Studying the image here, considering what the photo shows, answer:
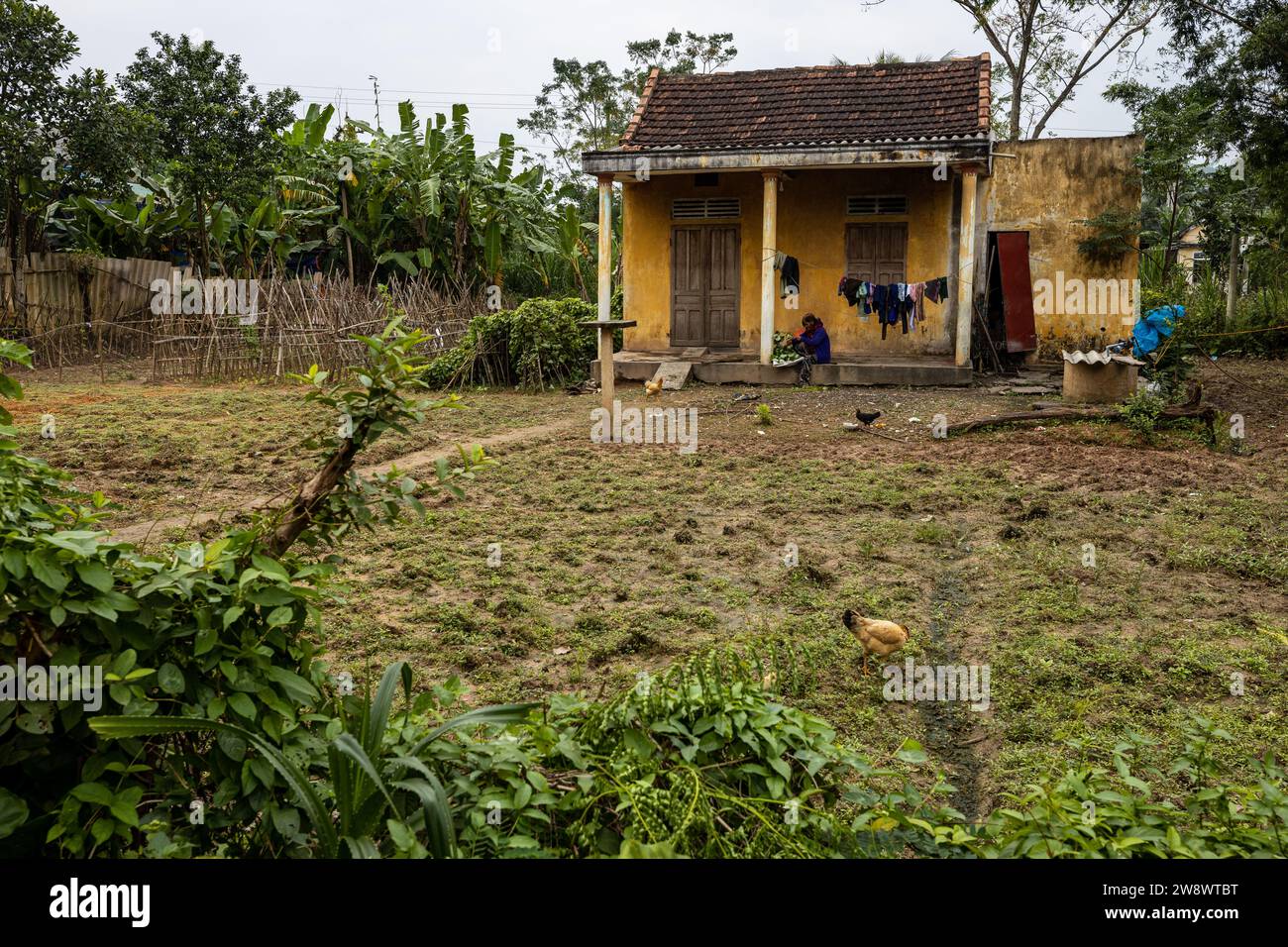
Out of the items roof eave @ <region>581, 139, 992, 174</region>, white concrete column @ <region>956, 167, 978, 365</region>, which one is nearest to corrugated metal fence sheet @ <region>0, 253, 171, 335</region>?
roof eave @ <region>581, 139, 992, 174</region>

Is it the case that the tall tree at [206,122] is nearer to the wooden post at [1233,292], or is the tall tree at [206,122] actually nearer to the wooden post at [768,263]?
the wooden post at [768,263]

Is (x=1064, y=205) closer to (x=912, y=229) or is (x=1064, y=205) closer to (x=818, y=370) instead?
(x=912, y=229)

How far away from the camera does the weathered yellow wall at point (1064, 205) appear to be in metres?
18.0

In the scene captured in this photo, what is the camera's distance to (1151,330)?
13047mm

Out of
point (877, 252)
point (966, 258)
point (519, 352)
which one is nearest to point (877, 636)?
point (966, 258)

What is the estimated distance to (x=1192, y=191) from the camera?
23.2 meters

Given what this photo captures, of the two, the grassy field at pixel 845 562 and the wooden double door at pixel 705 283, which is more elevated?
the wooden double door at pixel 705 283

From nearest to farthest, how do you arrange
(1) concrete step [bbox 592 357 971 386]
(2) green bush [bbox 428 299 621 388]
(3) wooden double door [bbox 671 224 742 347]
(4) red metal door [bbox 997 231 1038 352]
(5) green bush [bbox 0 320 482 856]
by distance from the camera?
(5) green bush [bbox 0 320 482 856]
(1) concrete step [bbox 592 357 971 386]
(2) green bush [bbox 428 299 621 388]
(3) wooden double door [bbox 671 224 742 347]
(4) red metal door [bbox 997 231 1038 352]

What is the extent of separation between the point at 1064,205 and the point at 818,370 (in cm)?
575

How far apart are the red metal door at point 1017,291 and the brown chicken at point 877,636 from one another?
13821 millimetres

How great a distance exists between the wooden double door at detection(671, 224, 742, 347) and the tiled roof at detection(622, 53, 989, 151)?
1595 millimetres

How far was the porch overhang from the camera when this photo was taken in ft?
50.1

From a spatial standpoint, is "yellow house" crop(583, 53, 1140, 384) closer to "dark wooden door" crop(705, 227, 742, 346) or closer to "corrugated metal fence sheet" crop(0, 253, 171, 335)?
"dark wooden door" crop(705, 227, 742, 346)

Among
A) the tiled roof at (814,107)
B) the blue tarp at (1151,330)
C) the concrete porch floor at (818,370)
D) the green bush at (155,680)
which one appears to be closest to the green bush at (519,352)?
the concrete porch floor at (818,370)
